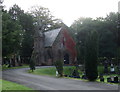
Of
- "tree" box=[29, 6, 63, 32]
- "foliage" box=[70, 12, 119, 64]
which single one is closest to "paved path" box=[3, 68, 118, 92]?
"foliage" box=[70, 12, 119, 64]

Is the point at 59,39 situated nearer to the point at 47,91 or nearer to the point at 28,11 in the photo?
the point at 28,11

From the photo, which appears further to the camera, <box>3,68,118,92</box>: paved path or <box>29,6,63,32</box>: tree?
<box>29,6,63,32</box>: tree

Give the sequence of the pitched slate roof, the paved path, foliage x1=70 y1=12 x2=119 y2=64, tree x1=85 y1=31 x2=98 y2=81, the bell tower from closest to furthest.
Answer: the paved path → tree x1=85 y1=31 x2=98 y2=81 → foliage x1=70 y1=12 x2=119 y2=64 → the pitched slate roof → the bell tower

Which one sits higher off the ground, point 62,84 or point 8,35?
point 8,35

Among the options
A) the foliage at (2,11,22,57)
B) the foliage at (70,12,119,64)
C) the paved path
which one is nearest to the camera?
the paved path

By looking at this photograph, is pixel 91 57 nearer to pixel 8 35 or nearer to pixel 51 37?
pixel 8 35

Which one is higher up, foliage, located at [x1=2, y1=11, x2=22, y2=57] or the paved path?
foliage, located at [x1=2, y1=11, x2=22, y2=57]

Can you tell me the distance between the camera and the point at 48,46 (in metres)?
48.4

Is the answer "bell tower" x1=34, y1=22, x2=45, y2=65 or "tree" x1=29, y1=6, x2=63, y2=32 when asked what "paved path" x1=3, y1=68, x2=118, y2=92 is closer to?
"bell tower" x1=34, y1=22, x2=45, y2=65

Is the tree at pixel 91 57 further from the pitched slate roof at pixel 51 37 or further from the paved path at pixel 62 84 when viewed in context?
the pitched slate roof at pixel 51 37

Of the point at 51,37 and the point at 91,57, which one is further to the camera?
the point at 51,37

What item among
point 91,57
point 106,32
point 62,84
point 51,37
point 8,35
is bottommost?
point 62,84

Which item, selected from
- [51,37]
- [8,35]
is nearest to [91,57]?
[8,35]

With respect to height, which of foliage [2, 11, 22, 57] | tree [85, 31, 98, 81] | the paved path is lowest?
the paved path
